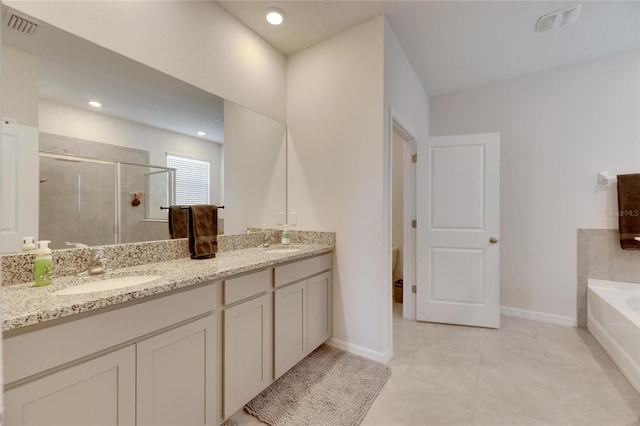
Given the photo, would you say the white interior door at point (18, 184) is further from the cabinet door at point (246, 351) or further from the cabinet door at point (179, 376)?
the cabinet door at point (246, 351)

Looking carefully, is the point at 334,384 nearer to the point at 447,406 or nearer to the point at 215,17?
the point at 447,406

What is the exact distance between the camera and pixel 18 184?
4.52 ft

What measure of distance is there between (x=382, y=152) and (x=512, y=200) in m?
1.90

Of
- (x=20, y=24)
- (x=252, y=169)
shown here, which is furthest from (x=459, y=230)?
(x=20, y=24)

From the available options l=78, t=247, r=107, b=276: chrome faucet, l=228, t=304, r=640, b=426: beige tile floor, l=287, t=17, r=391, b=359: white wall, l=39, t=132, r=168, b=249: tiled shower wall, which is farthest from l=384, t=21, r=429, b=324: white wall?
l=78, t=247, r=107, b=276: chrome faucet

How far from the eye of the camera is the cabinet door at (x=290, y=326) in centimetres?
198

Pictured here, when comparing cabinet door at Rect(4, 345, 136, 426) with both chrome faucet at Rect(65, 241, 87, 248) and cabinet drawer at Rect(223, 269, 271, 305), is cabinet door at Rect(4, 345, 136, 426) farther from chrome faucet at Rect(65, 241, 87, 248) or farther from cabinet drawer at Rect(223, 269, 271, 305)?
chrome faucet at Rect(65, 241, 87, 248)

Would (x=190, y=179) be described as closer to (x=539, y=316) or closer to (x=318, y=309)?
(x=318, y=309)

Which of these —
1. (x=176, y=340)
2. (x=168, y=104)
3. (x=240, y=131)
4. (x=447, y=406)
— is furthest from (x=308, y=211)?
(x=447, y=406)

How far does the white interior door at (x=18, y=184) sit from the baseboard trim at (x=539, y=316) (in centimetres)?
402

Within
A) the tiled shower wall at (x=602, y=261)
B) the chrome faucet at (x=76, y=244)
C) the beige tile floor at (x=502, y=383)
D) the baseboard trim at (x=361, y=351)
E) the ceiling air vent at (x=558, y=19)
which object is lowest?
the beige tile floor at (x=502, y=383)

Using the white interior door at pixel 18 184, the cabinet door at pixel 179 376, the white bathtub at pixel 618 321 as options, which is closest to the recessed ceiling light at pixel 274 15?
the white interior door at pixel 18 184

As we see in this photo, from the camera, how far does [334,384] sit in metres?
2.05

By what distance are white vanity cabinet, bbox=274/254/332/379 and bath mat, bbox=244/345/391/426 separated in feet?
0.37
